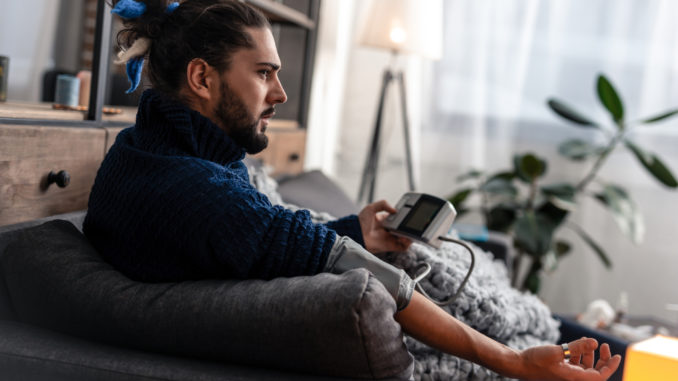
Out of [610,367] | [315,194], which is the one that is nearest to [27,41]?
[315,194]

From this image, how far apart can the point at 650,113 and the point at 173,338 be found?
2821 mm

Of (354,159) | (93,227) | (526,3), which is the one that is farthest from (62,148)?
(526,3)

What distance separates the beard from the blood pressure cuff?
276 millimetres

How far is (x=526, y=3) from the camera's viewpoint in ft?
10.4

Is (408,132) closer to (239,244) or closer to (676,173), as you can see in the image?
(676,173)

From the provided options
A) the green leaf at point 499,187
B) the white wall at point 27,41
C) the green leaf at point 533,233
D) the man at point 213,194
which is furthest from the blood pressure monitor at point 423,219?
the white wall at point 27,41

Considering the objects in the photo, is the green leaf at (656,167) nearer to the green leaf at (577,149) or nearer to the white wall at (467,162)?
the green leaf at (577,149)

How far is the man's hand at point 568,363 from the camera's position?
88 centimetres

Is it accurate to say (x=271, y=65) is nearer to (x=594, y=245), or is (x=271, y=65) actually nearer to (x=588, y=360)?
(x=588, y=360)

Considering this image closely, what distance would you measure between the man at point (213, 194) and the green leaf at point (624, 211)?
1.93 meters

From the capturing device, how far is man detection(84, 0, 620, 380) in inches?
34.7

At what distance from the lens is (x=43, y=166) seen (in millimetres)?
1170

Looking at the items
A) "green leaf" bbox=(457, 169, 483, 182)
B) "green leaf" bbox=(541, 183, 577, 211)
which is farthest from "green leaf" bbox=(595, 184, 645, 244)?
"green leaf" bbox=(457, 169, 483, 182)

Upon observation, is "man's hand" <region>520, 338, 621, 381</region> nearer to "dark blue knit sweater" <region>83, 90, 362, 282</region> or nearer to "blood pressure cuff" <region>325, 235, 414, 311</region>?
"blood pressure cuff" <region>325, 235, 414, 311</region>
